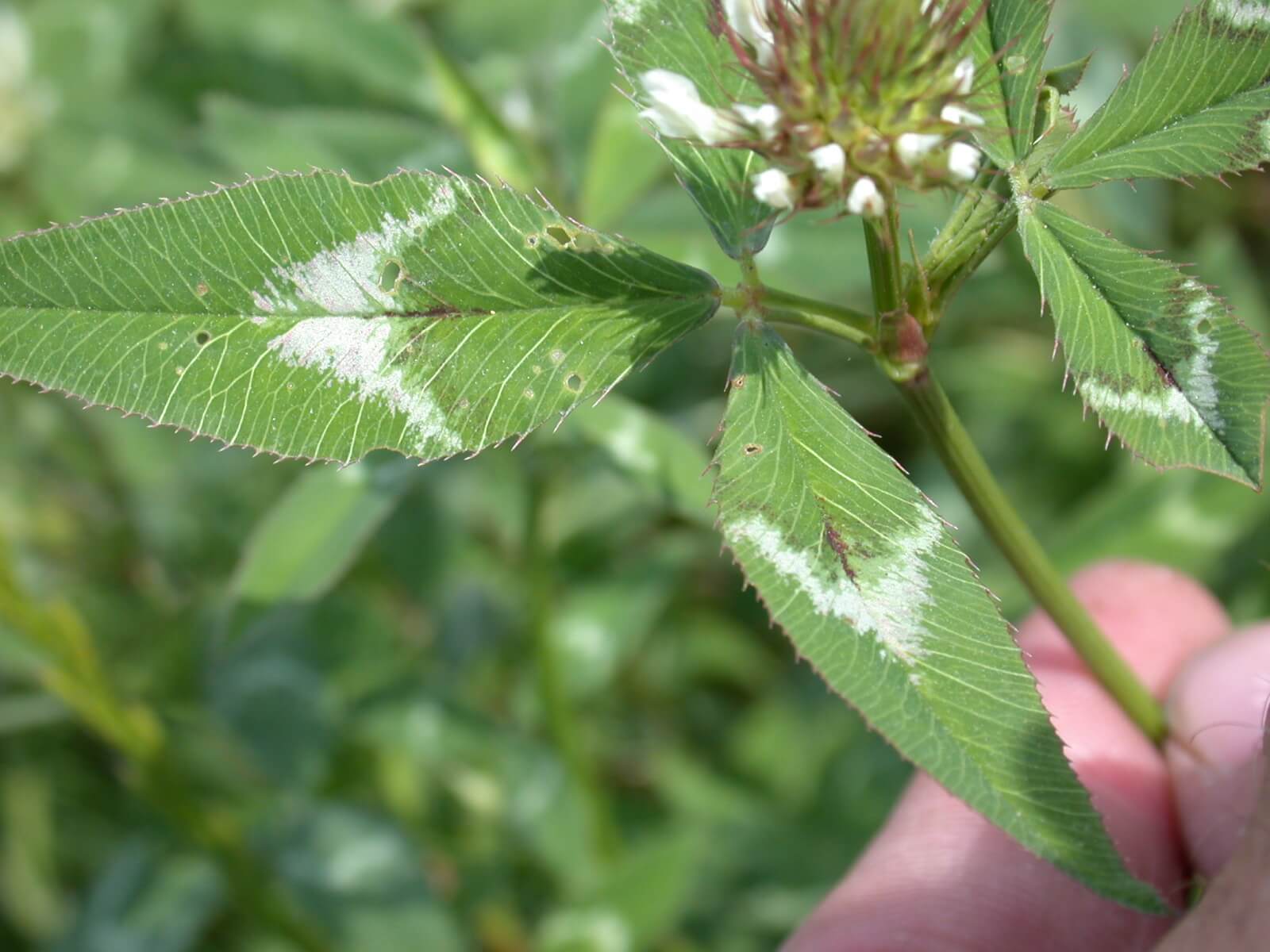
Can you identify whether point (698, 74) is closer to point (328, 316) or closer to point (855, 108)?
point (855, 108)

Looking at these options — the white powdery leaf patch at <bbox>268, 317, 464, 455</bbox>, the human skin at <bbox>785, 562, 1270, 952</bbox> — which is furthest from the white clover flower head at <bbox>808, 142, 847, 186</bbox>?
the human skin at <bbox>785, 562, 1270, 952</bbox>

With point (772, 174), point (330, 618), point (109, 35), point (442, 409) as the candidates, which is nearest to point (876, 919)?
point (442, 409)

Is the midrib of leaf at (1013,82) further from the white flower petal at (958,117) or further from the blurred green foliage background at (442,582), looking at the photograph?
the blurred green foliage background at (442,582)

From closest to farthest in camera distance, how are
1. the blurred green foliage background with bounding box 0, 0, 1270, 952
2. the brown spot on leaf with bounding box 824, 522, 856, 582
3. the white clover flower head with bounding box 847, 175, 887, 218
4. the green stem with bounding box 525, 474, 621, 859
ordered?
the white clover flower head with bounding box 847, 175, 887, 218 → the brown spot on leaf with bounding box 824, 522, 856, 582 → the blurred green foliage background with bounding box 0, 0, 1270, 952 → the green stem with bounding box 525, 474, 621, 859

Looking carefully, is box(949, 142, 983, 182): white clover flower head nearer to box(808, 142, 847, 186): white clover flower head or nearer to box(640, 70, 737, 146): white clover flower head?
box(808, 142, 847, 186): white clover flower head

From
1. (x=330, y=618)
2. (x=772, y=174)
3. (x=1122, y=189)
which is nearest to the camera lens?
(x=772, y=174)

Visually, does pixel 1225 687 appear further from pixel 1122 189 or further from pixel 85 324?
pixel 1122 189

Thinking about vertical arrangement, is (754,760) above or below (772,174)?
below
